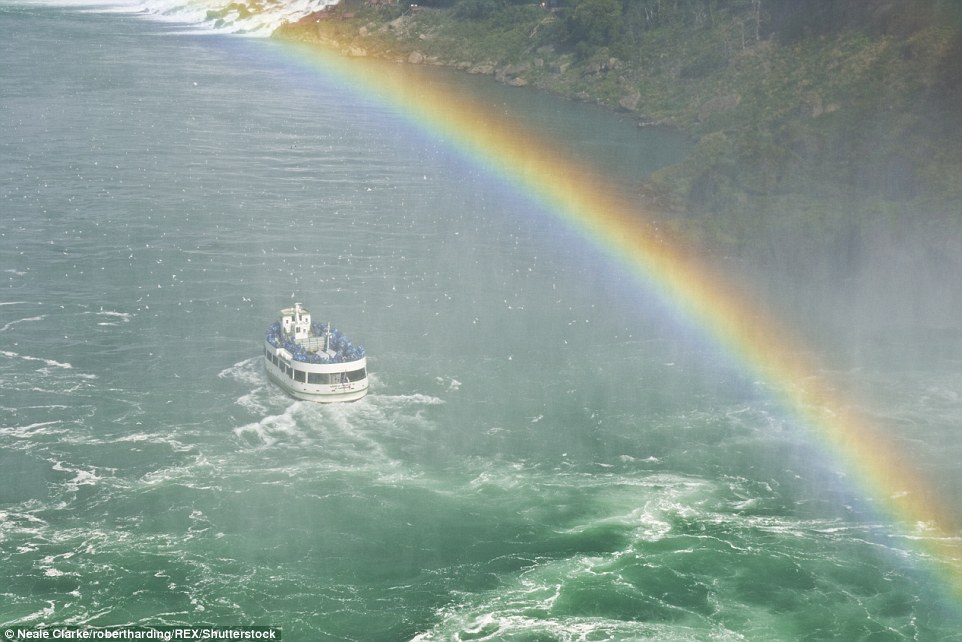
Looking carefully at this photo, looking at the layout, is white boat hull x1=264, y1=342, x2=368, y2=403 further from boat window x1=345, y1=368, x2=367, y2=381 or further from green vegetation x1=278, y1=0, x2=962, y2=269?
green vegetation x1=278, y1=0, x2=962, y2=269

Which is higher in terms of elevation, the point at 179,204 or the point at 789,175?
the point at 789,175

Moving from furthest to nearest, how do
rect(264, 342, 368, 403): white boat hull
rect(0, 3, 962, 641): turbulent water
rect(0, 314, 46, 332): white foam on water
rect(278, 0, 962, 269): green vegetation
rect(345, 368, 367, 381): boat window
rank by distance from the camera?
rect(278, 0, 962, 269): green vegetation, rect(0, 314, 46, 332): white foam on water, rect(345, 368, 367, 381): boat window, rect(264, 342, 368, 403): white boat hull, rect(0, 3, 962, 641): turbulent water

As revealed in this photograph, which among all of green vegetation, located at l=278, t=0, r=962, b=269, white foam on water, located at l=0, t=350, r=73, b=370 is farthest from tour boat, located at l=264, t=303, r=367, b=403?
green vegetation, located at l=278, t=0, r=962, b=269

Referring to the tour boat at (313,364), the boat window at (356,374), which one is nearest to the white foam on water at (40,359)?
the tour boat at (313,364)

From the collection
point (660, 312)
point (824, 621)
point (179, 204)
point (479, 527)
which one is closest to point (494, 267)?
point (660, 312)

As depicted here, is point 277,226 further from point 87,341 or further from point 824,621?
point 824,621

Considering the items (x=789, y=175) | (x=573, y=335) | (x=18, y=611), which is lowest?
(x=18, y=611)
